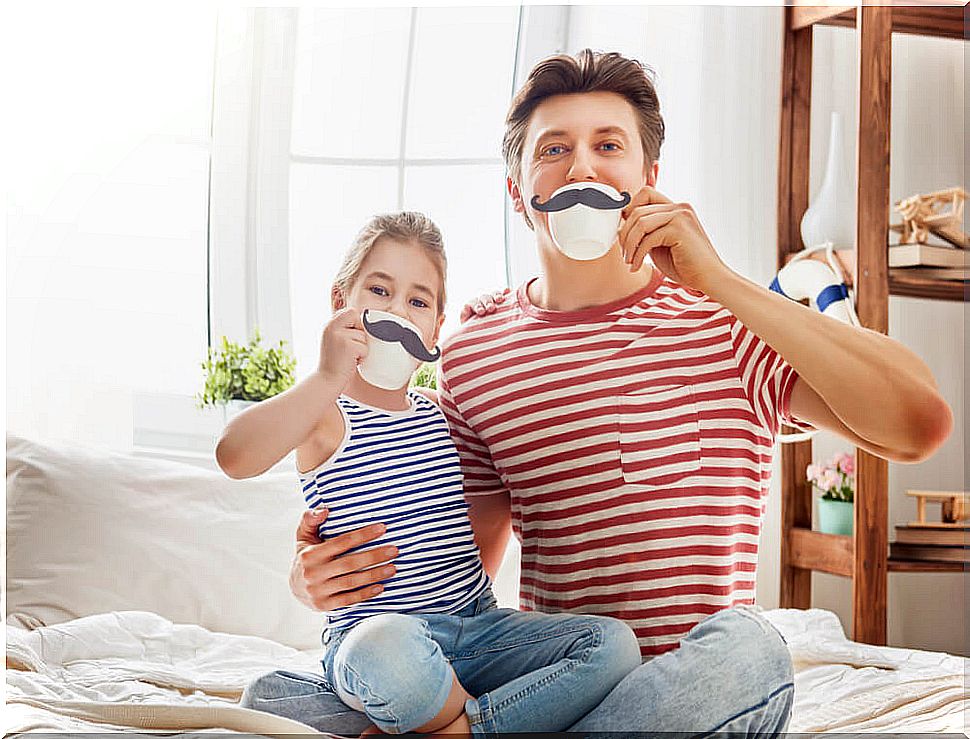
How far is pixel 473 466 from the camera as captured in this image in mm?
1169

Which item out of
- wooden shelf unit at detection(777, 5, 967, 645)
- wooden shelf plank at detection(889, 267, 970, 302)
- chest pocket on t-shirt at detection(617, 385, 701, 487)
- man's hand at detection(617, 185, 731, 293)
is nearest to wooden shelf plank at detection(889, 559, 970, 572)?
wooden shelf unit at detection(777, 5, 967, 645)

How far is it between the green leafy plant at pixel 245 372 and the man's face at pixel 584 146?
1.15ft

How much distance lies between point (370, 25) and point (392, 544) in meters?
0.65

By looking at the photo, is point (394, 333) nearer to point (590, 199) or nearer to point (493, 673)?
point (590, 199)

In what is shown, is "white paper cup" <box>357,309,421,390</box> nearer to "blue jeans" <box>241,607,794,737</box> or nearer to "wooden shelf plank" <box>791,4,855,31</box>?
"blue jeans" <box>241,607,794,737</box>

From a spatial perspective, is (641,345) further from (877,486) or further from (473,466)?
(877,486)

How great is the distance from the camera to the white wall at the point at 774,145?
4.23 feet

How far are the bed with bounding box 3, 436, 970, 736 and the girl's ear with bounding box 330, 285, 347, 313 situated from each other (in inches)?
18.6

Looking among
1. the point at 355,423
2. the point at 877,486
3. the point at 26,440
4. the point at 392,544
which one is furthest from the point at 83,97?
the point at 877,486

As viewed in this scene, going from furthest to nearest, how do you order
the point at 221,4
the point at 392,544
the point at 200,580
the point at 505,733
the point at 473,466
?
the point at 200,580
the point at 221,4
the point at 473,466
the point at 392,544
the point at 505,733

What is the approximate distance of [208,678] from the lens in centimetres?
128

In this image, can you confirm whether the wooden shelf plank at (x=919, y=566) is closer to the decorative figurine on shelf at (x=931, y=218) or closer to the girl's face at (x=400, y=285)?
the decorative figurine on shelf at (x=931, y=218)

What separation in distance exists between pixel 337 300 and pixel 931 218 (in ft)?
3.54

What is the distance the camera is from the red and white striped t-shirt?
1086 mm
